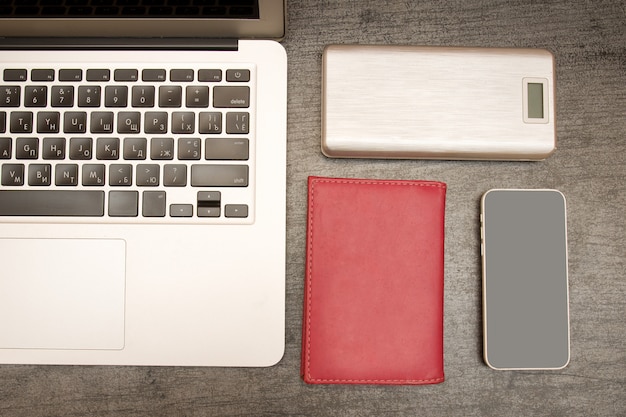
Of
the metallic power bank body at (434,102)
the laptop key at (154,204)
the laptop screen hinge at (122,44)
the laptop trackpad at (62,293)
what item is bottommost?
the laptop trackpad at (62,293)

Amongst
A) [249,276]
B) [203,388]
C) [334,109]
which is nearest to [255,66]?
[334,109]

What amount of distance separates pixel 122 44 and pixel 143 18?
0.04 metres

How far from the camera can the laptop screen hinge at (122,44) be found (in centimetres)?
47

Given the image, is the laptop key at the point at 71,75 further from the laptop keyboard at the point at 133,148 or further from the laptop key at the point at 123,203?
the laptop key at the point at 123,203

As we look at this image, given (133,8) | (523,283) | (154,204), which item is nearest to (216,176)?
(154,204)

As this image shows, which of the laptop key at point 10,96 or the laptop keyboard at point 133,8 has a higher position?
the laptop keyboard at point 133,8

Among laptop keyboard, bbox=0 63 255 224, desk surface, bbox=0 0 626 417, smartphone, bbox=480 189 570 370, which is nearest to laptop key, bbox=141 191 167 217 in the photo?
laptop keyboard, bbox=0 63 255 224

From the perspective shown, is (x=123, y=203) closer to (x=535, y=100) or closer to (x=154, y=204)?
(x=154, y=204)

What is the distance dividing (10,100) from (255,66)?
226mm

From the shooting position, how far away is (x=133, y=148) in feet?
1.46

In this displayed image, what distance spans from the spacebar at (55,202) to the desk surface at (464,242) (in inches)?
5.9

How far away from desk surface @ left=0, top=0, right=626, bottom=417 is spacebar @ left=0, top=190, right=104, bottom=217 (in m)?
0.15

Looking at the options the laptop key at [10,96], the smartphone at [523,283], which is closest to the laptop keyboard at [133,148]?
the laptop key at [10,96]

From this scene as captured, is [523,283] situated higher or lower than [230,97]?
lower
